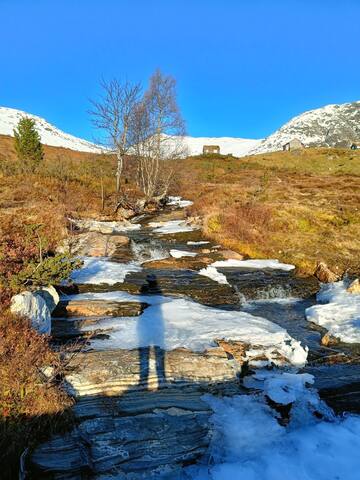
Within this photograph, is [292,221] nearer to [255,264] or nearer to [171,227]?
[255,264]

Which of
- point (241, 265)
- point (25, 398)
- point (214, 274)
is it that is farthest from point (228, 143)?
point (25, 398)

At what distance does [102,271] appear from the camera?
1207 centimetres

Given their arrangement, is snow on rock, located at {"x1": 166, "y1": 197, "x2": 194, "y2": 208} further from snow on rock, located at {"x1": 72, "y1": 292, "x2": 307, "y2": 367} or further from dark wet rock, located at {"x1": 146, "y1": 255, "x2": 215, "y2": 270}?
snow on rock, located at {"x1": 72, "y1": 292, "x2": 307, "y2": 367}

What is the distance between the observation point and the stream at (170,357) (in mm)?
4652

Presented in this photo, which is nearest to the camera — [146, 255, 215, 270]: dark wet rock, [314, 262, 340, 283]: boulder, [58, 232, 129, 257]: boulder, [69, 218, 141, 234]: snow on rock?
[314, 262, 340, 283]: boulder

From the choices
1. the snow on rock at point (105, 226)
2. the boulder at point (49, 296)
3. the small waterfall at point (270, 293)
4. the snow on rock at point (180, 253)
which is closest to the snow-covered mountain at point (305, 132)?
the snow on rock at point (105, 226)

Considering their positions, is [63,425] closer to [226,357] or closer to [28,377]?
[28,377]

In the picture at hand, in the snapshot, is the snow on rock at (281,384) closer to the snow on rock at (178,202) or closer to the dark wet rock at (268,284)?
the dark wet rock at (268,284)

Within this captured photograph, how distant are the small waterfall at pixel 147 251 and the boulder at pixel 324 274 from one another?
5.65 meters

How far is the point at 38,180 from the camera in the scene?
23.9 meters

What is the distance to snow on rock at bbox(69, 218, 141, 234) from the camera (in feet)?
59.7

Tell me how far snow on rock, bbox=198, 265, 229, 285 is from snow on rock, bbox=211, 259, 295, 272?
0.54m

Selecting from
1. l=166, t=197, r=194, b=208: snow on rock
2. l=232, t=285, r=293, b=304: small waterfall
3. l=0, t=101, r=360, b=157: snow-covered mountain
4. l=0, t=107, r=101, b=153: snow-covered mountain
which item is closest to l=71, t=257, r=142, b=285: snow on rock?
l=232, t=285, r=293, b=304: small waterfall

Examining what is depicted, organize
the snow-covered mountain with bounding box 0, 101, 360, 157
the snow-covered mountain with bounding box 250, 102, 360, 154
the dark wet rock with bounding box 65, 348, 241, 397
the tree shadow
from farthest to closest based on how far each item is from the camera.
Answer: the snow-covered mountain with bounding box 250, 102, 360, 154, the snow-covered mountain with bounding box 0, 101, 360, 157, the tree shadow, the dark wet rock with bounding box 65, 348, 241, 397
